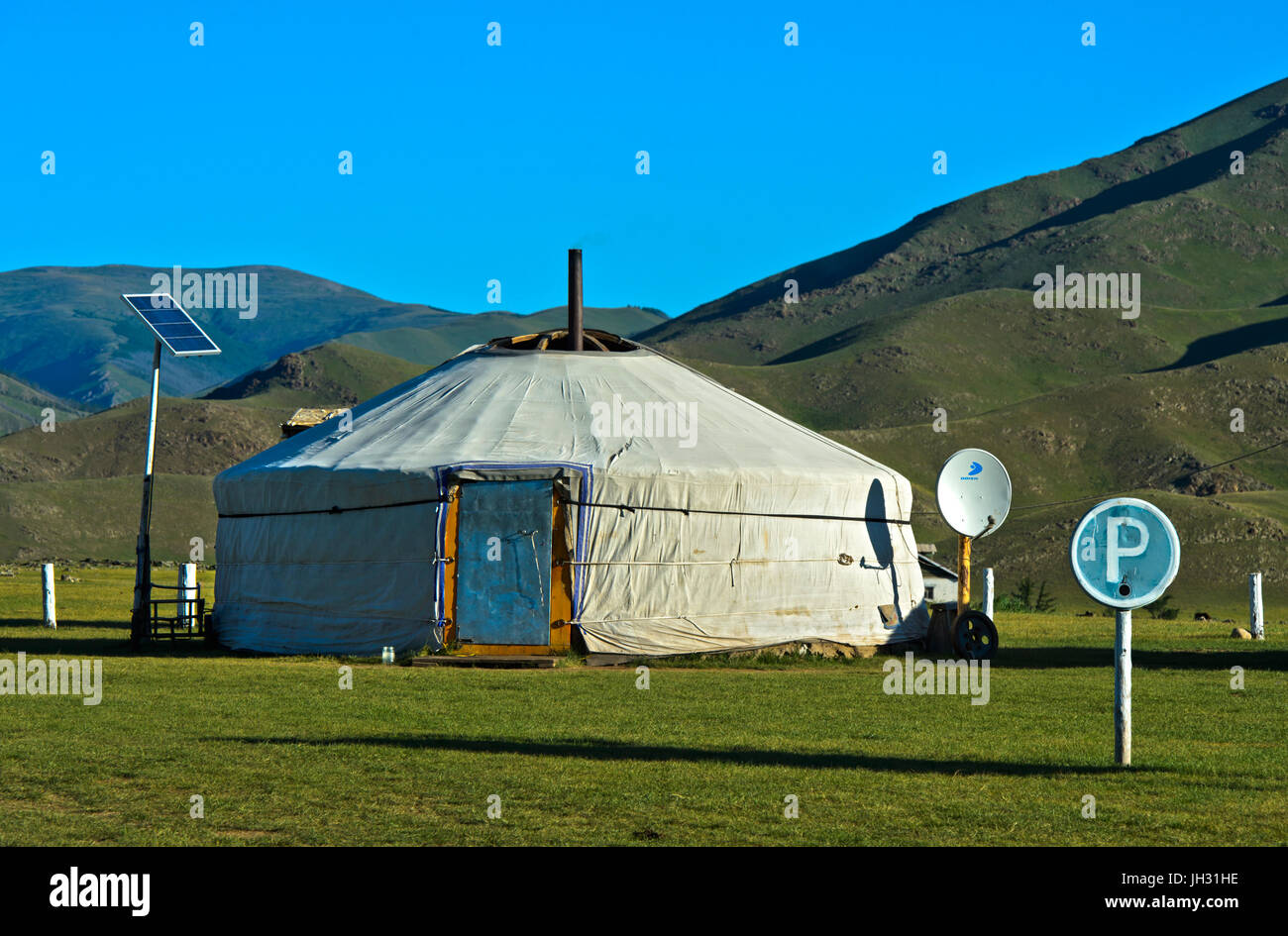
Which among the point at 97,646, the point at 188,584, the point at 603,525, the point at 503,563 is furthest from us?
the point at 188,584

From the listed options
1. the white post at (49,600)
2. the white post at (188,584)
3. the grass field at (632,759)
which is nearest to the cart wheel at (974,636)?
the grass field at (632,759)

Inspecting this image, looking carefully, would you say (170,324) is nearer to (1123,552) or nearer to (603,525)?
(603,525)

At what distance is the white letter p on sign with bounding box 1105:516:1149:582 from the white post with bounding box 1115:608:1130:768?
25cm

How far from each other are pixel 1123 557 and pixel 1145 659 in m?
8.60

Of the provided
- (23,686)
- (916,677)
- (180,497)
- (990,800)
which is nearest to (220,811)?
(990,800)

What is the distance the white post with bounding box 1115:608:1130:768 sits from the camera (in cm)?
810

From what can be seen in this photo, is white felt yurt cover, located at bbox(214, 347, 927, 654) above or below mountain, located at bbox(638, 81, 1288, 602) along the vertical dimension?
below

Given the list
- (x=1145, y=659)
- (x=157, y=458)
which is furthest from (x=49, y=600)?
(x=157, y=458)

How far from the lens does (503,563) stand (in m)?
15.3

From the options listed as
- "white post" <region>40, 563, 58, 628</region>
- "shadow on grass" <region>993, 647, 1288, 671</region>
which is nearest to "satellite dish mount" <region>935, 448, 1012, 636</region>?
"shadow on grass" <region>993, 647, 1288, 671</region>

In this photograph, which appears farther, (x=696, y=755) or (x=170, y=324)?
(x=170, y=324)

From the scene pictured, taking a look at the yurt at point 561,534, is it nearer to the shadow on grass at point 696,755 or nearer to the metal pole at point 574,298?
the metal pole at point 574,298

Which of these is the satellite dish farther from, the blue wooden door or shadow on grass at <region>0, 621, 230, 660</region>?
shadow on grass at <region>0, 621, 230, 660</region>

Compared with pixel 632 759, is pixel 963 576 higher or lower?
higher
